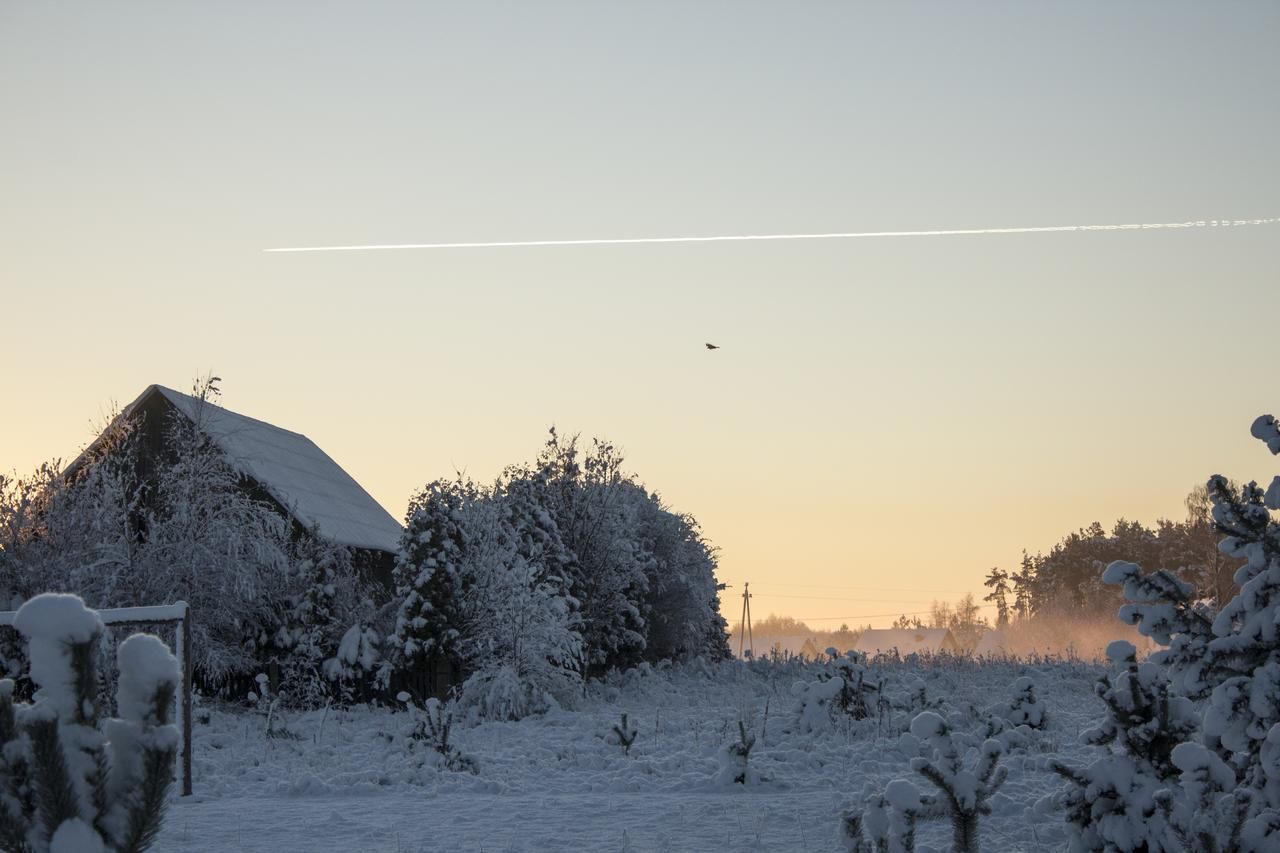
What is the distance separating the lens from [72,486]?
1078 inches

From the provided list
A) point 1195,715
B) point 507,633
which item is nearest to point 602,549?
point 507,633

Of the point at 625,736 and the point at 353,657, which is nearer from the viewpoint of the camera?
the point at 625,736

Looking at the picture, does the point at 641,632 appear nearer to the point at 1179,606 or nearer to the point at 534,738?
the point at 534,738

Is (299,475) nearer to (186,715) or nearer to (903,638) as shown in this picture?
(186,715)

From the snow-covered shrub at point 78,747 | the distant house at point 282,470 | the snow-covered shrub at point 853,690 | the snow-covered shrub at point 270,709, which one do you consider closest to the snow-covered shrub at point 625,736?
the snow-covered shrub at point 853,690

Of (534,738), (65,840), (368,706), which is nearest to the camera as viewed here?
(65,840)

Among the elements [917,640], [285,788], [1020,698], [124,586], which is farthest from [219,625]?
[917,640]

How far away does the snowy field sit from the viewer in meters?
11.1

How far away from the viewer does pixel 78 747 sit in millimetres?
5359

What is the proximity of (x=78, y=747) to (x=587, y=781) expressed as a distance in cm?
1012

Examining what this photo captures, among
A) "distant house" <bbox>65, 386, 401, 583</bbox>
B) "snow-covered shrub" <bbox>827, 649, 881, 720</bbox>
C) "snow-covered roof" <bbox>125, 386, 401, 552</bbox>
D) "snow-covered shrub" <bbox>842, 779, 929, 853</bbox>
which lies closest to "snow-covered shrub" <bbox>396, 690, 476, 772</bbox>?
"snow-covered shrub" <bbox>827, 649, 881, 720</bbox>

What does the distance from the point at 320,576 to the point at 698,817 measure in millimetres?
16961

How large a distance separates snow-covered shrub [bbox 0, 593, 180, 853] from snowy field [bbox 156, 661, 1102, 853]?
5320 millimetres

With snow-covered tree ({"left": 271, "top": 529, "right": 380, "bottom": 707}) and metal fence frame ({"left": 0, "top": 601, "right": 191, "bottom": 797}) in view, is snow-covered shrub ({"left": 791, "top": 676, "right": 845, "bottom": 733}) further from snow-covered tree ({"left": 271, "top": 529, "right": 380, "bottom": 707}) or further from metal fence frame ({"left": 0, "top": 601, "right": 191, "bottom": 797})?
snow-covered tree ({"left": 271, "top": 529, "right": 380, "bottom": 707})
